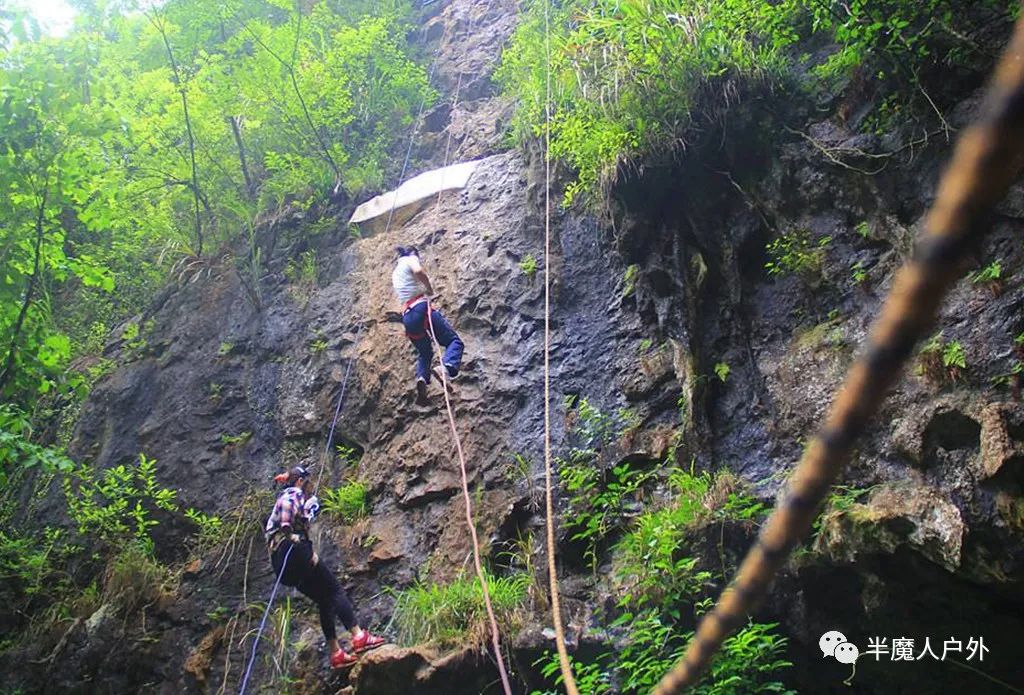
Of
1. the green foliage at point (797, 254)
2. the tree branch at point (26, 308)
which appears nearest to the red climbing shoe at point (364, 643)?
the tree branch at point (26, 308)

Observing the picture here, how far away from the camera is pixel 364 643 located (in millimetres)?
5059

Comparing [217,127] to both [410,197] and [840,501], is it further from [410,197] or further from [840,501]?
[840,501]

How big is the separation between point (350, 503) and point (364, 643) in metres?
1.61

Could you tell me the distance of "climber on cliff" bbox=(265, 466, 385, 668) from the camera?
5083mm

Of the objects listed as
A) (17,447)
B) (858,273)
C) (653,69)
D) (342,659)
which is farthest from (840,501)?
(17,447)

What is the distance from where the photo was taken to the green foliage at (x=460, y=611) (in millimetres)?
4688

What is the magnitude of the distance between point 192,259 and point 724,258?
7.60m

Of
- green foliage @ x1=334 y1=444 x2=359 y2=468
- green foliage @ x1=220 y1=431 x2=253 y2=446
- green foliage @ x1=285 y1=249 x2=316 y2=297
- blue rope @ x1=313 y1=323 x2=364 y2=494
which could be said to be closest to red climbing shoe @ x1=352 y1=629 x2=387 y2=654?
blue rope @ x1=313 y1=323 x2=364 y2=494

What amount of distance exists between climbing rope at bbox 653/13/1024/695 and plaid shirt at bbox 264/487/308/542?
196 inches

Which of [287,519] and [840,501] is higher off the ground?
[287,519]

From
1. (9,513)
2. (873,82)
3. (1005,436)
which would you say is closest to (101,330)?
(9,513)

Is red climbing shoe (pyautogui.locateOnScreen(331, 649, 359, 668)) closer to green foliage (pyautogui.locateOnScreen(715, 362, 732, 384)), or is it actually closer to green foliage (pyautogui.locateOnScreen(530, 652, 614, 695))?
green foliage (pyautogui.locateOnScreen(530, 652, 614, 695))

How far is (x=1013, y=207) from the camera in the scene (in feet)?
12.9

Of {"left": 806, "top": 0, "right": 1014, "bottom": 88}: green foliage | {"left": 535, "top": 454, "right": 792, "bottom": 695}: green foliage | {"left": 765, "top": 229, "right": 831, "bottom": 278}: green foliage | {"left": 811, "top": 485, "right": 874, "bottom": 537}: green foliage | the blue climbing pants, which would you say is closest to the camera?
{"left": 535, "top": 454, "right": 792, "bottom": 695}: green foliage
